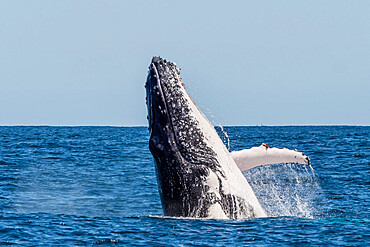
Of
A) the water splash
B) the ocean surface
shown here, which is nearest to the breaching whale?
the ocean surface

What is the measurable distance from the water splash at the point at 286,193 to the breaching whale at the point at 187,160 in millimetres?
4534

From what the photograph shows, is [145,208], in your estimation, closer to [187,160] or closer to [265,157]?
[265,157]

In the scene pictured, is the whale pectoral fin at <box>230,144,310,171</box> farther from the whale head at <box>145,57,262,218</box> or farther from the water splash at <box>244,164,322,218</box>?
the water splash at <box>244,164,322,218</box>

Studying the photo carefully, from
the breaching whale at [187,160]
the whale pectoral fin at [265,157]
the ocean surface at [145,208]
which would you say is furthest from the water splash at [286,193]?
the breaching whale at [187,160]

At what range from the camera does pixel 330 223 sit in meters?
11.6

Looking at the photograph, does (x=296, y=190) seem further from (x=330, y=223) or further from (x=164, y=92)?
(x=164, y=92)

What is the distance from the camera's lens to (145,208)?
53.0ft

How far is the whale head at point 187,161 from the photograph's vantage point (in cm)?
1002

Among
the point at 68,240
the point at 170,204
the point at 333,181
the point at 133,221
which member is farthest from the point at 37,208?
the point at 333,181

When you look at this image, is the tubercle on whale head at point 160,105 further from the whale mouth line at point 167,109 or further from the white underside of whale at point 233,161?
the white underside of whale at point 233,161

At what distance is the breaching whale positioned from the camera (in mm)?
10023

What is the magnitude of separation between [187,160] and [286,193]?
11.4 meters

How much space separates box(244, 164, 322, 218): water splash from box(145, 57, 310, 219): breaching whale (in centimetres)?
453

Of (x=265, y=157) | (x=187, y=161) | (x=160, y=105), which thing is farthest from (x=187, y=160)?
(x=265, y=157)
